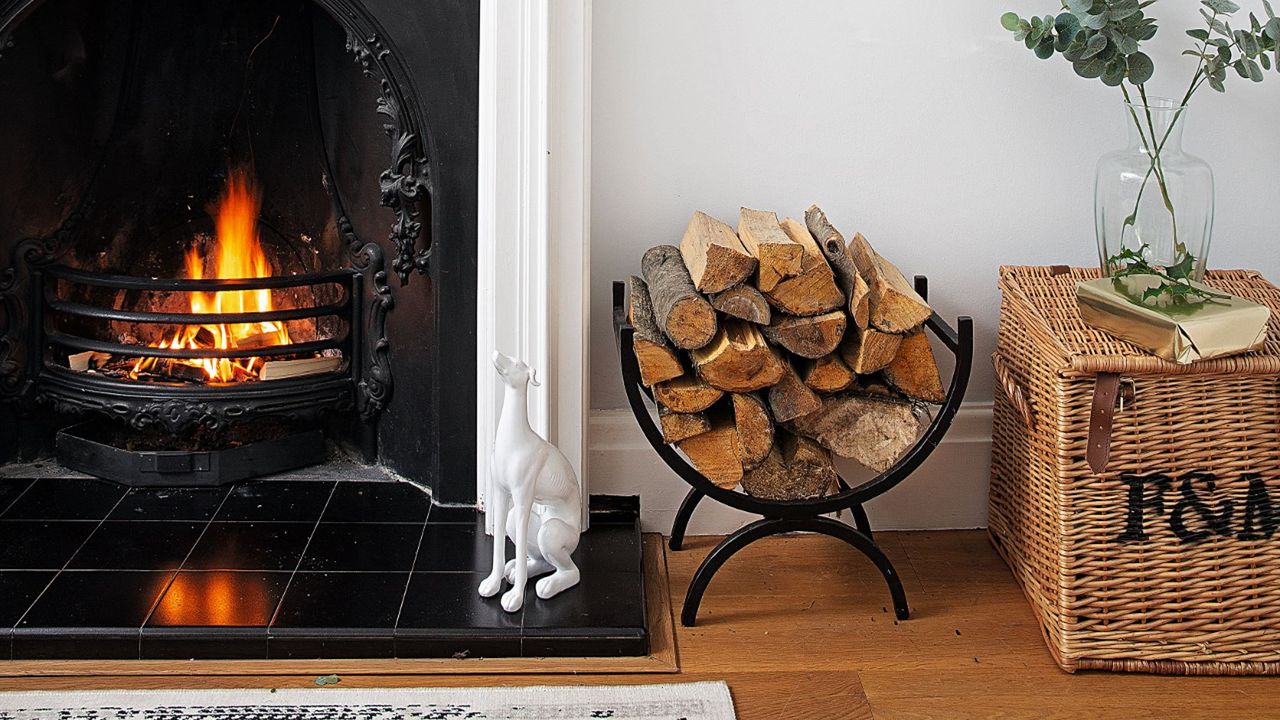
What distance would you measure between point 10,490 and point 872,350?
1.68 meters

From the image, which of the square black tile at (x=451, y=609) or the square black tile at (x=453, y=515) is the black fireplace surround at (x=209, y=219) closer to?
the square black tile at (x=453, y=515)

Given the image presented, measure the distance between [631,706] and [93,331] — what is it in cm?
148

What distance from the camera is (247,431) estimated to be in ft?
8.62

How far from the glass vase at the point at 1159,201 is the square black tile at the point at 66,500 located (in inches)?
73.5

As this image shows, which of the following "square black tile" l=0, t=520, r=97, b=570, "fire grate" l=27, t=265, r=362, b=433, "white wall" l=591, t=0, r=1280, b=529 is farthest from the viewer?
"fire grate" l=27, t=265, r=362, b=433

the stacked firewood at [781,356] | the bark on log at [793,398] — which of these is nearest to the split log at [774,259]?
the stacked firewood at [781,356]

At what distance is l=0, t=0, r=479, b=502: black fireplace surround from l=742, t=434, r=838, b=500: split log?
60 cm

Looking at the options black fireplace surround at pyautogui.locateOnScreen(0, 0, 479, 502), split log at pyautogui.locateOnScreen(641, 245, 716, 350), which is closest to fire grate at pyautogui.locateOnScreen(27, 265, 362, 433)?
black fireplace surround at pyautogui.locateOnScreen(0, 0, 479, 502)

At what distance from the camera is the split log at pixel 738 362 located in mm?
1919

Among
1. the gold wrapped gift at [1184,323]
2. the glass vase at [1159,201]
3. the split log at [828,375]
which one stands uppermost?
the glass vase at [1159,201]

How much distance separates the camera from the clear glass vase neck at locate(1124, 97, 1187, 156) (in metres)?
2.05

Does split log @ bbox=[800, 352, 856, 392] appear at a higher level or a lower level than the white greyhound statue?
higher

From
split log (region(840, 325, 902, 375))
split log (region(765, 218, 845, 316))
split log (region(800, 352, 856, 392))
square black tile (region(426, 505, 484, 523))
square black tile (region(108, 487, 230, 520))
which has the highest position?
split log (region(765, 218, 845, 316))

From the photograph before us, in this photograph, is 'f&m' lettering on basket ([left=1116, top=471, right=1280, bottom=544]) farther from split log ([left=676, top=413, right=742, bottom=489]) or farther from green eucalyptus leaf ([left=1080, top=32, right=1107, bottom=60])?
green eucalyptus leaf ([left=1080, top=32, right=1107, bottom=60])
